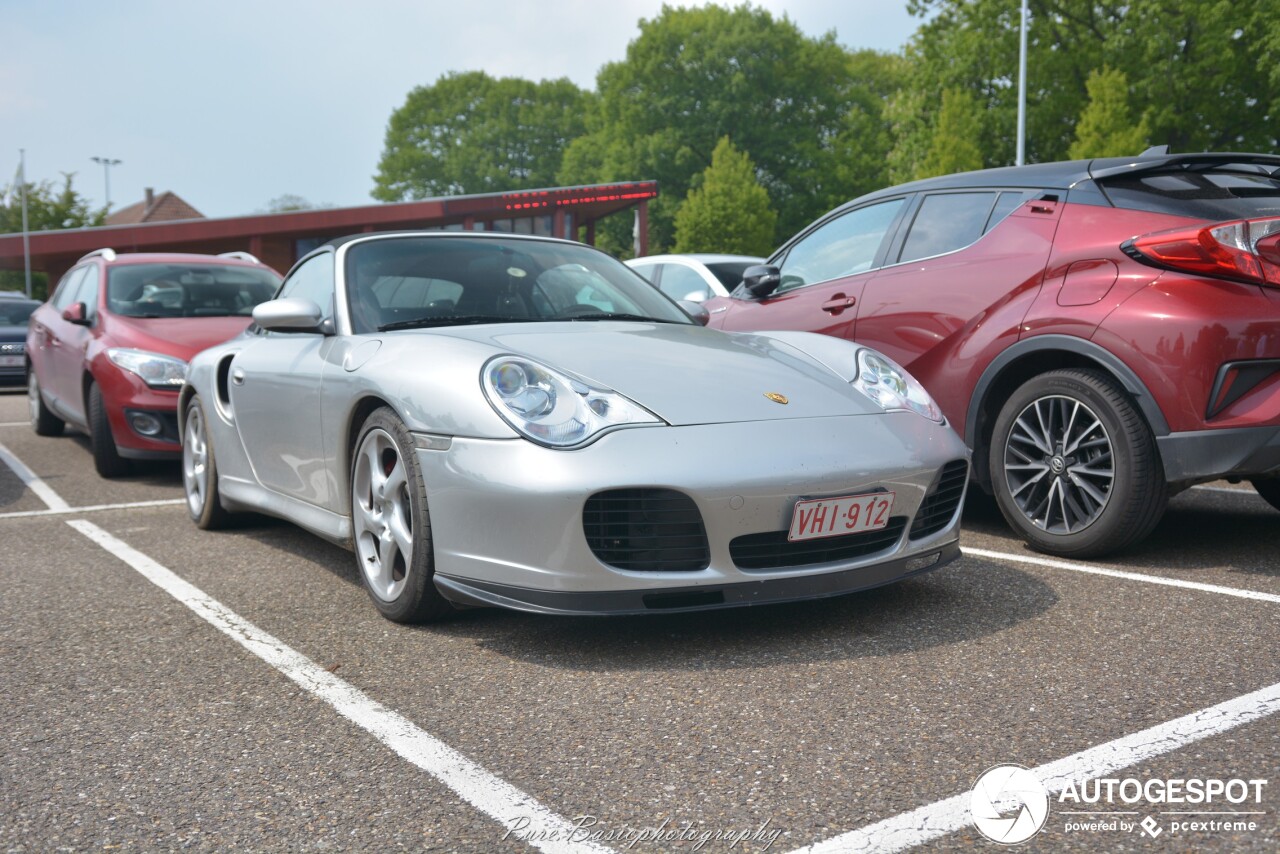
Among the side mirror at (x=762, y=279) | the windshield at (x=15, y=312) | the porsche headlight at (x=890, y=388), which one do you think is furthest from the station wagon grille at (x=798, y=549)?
the windshield at (x=15, y=312)

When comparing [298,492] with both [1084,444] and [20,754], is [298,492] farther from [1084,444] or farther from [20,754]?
[1084,444]

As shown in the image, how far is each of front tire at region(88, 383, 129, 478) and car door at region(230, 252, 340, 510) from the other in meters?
2.79

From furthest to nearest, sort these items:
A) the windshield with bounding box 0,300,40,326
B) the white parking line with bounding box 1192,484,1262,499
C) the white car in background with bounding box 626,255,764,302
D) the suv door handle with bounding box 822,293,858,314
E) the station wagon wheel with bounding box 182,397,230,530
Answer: the windshield with bounding box 0,300,40,326 → the white car in background with bounding box 626,255,764,302 → the white parking line with bounding box 1192,484,1262,499 → the suv door handle with bounding box 822,293,858,314 → the station wagon wheel with bounding box 182,397,230,530

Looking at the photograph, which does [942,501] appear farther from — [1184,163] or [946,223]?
[946,223]

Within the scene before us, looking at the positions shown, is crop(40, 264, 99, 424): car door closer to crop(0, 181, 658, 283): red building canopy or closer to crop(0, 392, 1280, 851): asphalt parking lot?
crop(0, 392, 1280, 851): asphalt parking lot

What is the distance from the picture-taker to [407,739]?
2834mm

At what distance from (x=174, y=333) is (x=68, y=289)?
2356mm

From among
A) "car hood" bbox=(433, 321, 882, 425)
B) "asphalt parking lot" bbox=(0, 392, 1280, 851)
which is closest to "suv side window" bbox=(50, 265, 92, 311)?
"asphalt parking lot" bbox=(0, 392, 1280, 851)

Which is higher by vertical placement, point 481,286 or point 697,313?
point 481,286

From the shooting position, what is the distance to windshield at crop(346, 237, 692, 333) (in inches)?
174

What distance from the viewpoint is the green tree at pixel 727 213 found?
155ft

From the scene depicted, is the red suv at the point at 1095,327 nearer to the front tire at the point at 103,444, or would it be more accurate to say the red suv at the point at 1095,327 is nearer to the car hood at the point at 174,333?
the car hood at the point at 174,333

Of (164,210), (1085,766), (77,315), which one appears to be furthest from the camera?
(164,210)

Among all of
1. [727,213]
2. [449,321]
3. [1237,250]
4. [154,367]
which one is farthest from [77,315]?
[727,213]
